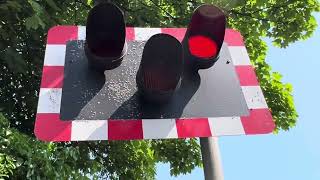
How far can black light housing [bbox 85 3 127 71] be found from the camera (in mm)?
2250

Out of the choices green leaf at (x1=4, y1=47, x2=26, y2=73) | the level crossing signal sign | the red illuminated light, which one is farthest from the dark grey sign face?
green leaf at (x1=4, y1=47, x2=26, y2=73)

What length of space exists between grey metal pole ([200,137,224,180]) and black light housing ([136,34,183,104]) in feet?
0.94

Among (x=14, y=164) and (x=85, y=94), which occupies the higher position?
(x=85, y=94)

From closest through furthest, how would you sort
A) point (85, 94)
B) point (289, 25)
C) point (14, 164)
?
1. point (85, 94)
2. point (14, 164)
3. point (289, 25)

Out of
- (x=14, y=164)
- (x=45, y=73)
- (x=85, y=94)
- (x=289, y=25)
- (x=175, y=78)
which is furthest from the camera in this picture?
(x=289, y=25)

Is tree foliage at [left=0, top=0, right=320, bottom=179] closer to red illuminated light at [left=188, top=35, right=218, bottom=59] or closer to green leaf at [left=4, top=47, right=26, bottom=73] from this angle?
green leaf at [left=4, top=47, right=26, bottom=73]

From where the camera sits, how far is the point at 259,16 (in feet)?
28.8

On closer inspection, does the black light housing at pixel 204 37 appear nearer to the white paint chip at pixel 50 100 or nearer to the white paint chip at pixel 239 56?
the white paint chip at pixel 239 56

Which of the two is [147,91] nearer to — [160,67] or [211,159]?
[160,67]

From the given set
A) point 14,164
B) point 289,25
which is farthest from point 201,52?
point 289,25

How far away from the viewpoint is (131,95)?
2.40m

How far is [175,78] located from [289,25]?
691 cm

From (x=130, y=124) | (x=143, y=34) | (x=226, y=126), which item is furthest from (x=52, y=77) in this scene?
(x=226, y=126)

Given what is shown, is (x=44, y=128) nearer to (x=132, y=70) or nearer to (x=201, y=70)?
(x=132, y=70)
